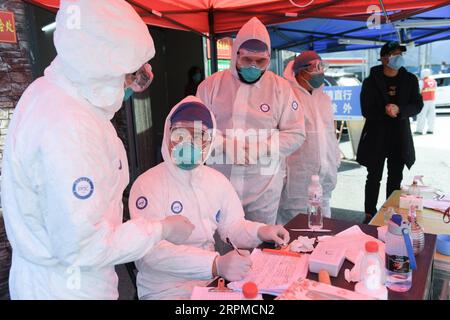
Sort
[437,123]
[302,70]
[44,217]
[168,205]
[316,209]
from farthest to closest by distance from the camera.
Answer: [437,123]
[302,70]
[316,209]
[168,205]
[44,217]

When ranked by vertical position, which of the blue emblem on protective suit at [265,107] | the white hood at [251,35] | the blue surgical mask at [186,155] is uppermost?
the white hood at [251,35]

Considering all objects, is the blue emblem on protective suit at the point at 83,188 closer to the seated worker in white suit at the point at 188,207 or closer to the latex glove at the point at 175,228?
the latex glove at the point at 175,228

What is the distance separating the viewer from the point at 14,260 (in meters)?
1.07

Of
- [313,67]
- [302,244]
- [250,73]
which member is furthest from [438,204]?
[250,73]

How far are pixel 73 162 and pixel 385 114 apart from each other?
301cm

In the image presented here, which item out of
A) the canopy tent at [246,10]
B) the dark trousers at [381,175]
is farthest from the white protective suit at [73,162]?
the dark trousers at [381,175]

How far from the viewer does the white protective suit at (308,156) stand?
272 cm

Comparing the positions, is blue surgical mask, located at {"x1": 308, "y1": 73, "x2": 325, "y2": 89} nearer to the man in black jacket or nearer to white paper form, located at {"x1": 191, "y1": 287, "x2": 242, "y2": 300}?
the man in black jacket

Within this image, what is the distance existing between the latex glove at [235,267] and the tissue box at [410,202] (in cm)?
133

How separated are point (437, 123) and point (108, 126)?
431 inches

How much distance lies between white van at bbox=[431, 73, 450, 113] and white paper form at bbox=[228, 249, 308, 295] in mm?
11954
